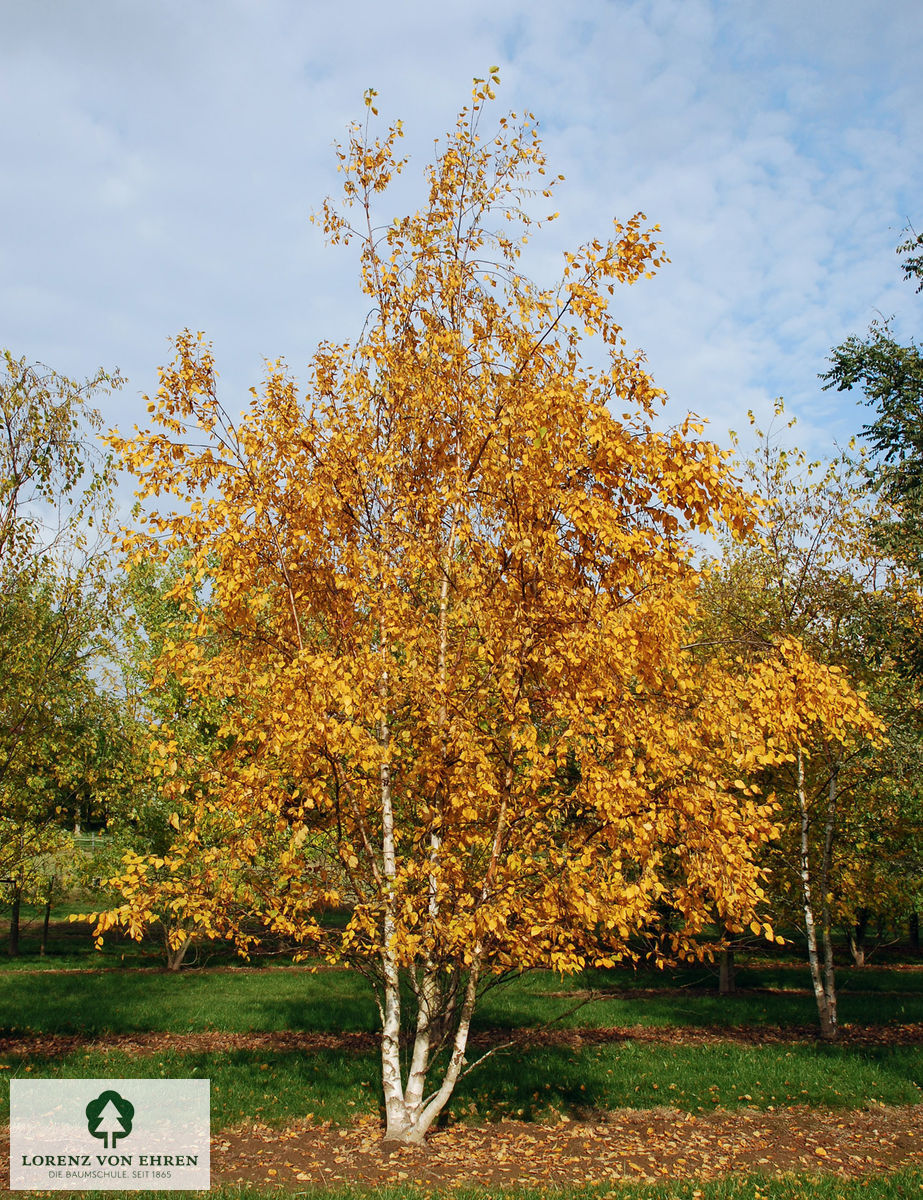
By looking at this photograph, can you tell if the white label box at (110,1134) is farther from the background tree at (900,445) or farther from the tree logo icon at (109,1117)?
the background tree at (900,445)

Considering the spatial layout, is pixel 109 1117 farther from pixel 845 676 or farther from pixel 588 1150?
pixel 845 676

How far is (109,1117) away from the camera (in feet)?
24.5

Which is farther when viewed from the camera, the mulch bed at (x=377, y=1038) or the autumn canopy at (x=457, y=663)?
the mulch bed at (x=377, y=1038)

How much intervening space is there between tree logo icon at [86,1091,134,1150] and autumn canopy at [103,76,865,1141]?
2.17 meters

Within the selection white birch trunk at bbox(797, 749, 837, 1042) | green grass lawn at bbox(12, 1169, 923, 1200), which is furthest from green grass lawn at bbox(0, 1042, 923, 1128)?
green grass lawn at bbox(12, 1169, 923, 1200)

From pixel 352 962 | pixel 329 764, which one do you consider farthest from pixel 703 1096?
pixel 329 764

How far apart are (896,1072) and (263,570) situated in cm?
994

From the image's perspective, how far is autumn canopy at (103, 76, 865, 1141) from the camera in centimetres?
578

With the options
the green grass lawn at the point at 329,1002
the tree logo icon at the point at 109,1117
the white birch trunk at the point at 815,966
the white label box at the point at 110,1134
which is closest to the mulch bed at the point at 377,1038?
the white birch trunk at the point at 815,966

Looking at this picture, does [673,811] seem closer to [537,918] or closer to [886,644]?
[537,918]

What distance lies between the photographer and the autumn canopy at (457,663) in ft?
19.0

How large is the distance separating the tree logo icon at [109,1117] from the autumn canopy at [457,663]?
7.12ft

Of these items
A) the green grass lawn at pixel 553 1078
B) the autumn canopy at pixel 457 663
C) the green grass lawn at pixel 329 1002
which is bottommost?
the green grass lawn at pixel 329 1002

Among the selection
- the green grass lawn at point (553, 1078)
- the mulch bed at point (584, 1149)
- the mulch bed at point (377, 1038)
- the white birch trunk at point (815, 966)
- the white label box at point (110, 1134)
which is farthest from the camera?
the white birch trunk at point (815, 966)
